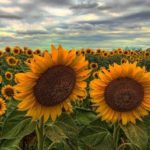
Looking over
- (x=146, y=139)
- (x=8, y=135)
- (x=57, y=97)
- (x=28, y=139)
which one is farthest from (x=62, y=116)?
(x=28, y=139)

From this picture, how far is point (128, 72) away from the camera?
10.4ft

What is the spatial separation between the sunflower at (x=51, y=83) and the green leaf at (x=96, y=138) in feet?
0.71

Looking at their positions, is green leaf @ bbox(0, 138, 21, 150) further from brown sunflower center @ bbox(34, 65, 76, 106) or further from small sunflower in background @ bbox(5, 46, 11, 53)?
small sunflower in background @ bbox(5, 46, 11, 53)

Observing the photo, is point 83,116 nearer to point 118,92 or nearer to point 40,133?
point 118,92

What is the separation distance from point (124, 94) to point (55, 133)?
72 cm

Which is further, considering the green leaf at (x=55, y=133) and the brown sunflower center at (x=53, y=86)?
the brown sunflower center at (x=53, y=86)

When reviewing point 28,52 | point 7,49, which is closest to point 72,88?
point 28,52

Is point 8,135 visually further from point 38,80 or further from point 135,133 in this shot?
point 135,133

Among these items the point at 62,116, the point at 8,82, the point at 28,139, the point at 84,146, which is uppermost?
the point at 62,116

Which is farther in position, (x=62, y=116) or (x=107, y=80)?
(x=107, y=80)

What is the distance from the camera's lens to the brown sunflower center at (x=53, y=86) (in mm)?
2545

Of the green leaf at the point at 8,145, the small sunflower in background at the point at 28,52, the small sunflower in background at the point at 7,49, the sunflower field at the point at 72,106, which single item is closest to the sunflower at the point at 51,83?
the sunflower field at the point at 72,106

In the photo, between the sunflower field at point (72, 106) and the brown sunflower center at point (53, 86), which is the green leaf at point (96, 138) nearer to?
the sunflower field at point (72, 106)

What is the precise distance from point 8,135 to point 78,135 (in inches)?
16.8
